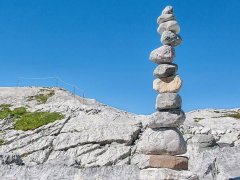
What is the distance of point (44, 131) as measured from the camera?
110 feet

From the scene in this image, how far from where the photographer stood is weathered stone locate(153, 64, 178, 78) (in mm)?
13977

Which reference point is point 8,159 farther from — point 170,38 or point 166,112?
point 170,38

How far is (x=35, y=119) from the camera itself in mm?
37000

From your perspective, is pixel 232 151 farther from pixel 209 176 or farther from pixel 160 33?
pixel 160 33

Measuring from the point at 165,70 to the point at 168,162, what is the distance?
310 centimetres

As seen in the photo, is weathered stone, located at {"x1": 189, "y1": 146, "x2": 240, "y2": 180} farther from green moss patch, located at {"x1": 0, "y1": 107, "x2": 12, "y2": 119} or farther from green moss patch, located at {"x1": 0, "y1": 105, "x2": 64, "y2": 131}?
green moss patch, located at {"x1": 0, "y1": 107, "x2": 12, "y2": 119}

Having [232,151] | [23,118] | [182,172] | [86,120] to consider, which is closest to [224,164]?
[232,151]

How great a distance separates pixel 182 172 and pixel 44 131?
2176 cm

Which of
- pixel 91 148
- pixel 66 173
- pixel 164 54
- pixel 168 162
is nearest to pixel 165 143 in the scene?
pixel 168 162

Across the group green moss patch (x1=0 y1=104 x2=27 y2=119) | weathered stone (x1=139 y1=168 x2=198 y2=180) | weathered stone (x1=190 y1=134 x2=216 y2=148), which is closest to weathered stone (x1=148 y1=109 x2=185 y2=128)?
weathered stone (x1=139 y1=168 x2=198 y2=180)

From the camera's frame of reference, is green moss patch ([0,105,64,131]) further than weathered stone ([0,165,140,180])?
Yes

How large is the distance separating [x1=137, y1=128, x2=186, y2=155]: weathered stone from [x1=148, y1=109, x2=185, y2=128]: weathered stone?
19cm

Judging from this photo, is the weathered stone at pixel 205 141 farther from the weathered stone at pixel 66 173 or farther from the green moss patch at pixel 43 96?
the green moss patch at pixel 43 96

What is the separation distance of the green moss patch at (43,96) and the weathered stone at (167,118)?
38191 mm
